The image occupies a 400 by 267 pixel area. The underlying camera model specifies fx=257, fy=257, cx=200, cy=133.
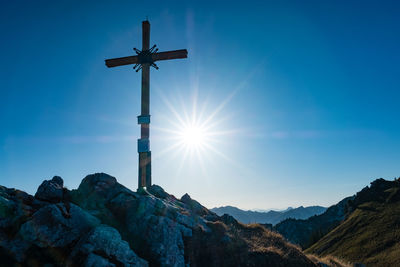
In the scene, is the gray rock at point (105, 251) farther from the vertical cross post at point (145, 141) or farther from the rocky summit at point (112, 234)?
the vertical cross post at point (145, 141)

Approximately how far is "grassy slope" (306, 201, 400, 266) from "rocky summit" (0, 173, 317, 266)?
191 feet

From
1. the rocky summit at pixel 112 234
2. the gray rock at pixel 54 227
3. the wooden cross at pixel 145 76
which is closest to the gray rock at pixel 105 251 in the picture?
the rocky summit at pixel 112 234

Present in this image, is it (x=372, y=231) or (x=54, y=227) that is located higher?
(x=54, y=227)

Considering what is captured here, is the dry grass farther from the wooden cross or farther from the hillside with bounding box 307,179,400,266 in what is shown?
the hillside with bounding box 307,179,400,266

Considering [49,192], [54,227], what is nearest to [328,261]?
[54,227]

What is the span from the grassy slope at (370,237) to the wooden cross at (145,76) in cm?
6062

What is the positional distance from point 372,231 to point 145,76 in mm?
94093

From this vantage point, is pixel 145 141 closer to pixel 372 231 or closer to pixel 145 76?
pixel 145 76

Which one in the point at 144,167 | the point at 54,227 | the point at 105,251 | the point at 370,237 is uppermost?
the point at 144,167

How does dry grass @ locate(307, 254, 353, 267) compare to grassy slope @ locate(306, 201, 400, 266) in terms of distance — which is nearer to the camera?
dry grass @ locate(307, 254, 353, 267)

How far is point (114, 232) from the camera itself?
11.4 meters

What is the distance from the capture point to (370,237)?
7862 centimetres

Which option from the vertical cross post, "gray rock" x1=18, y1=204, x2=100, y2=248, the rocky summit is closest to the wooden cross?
the vertical cross post

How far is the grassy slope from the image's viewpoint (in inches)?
2500
